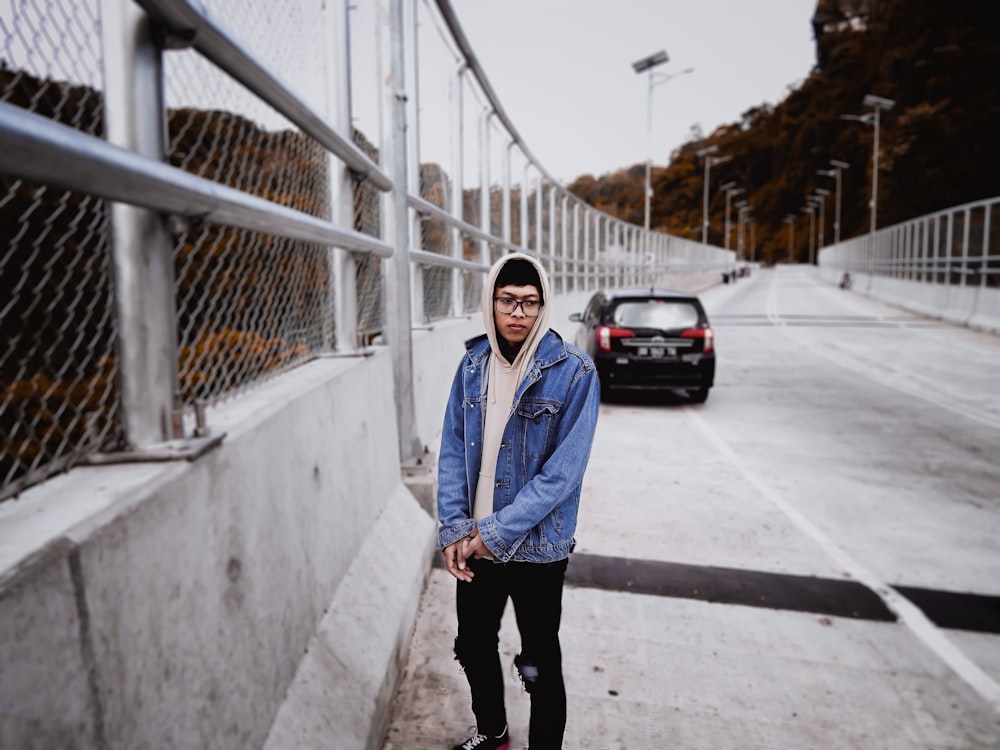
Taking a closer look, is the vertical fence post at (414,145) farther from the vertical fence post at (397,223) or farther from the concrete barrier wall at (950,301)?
the concrete barrier wall at (950,301)

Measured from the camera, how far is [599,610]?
416cm

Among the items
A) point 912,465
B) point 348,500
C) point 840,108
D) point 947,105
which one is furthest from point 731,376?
point 840,108

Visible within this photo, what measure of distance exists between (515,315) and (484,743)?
1.52m

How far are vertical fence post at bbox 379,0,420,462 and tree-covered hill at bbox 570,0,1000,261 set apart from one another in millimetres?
60646

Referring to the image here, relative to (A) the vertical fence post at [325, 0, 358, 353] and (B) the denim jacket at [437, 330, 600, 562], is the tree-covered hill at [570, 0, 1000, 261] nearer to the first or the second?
(A) the vertical fence post at [325, 0, 358, 353]

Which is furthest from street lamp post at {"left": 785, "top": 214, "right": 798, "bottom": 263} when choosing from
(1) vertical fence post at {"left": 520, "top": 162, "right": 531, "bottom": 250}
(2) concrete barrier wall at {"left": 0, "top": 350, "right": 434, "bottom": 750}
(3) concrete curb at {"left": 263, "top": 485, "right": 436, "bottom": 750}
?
(2) concrete barrier wall at {"left": 0, "top": 350, "right": 434, "bottom": 750}

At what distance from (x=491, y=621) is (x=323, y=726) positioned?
597 millimetres

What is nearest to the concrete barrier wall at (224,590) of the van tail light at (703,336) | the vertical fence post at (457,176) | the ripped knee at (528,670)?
the ripped knee at (528,670)

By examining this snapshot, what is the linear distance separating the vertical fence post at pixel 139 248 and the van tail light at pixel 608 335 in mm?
9174

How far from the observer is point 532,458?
7.83 feet

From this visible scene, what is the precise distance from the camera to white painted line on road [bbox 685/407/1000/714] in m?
3.45

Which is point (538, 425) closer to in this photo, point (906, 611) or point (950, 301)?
point (906, 611)

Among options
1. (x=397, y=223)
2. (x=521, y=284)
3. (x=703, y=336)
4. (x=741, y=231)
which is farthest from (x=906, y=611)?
(x=741, y=231)

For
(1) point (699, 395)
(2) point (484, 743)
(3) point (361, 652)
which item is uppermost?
(3) point (361, 652)
